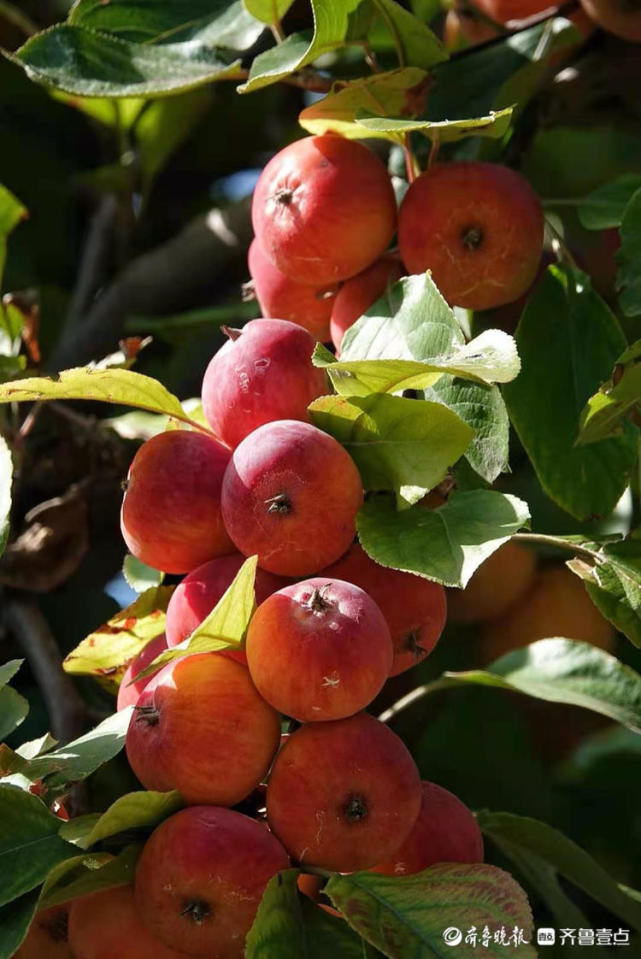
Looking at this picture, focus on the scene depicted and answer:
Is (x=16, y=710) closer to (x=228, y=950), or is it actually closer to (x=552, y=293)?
(x=228, y=950)

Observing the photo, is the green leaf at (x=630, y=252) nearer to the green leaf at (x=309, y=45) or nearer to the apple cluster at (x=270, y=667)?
the apple cluster at (x=270, y=667)

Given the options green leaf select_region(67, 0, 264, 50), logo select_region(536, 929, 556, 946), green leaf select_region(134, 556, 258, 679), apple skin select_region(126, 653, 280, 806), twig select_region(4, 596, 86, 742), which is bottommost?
logo select_region(536, 929, 556, 946)

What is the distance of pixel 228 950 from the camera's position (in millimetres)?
694

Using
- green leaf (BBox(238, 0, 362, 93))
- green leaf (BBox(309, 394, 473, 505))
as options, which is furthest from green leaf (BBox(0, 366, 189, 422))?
green leaf (BBox(238, 0, 362, 93))

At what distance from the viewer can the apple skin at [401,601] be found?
0.78m

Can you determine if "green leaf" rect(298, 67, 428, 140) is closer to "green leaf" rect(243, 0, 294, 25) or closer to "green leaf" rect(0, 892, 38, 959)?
"green leaf" rect(243, 0, 294, 25)

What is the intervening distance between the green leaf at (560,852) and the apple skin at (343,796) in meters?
0.25

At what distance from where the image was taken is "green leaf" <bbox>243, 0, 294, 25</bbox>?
3.33 ft

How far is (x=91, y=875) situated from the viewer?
72 cm

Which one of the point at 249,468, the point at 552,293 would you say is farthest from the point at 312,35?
the point at 249,468

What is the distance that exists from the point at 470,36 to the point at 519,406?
1.82ft

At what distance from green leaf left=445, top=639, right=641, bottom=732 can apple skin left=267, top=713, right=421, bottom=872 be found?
234 millimetres

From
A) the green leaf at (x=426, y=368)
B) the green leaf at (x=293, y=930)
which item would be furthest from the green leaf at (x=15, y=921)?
the green leaf at (x=426, y=368)

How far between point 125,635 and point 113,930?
0.24 m
